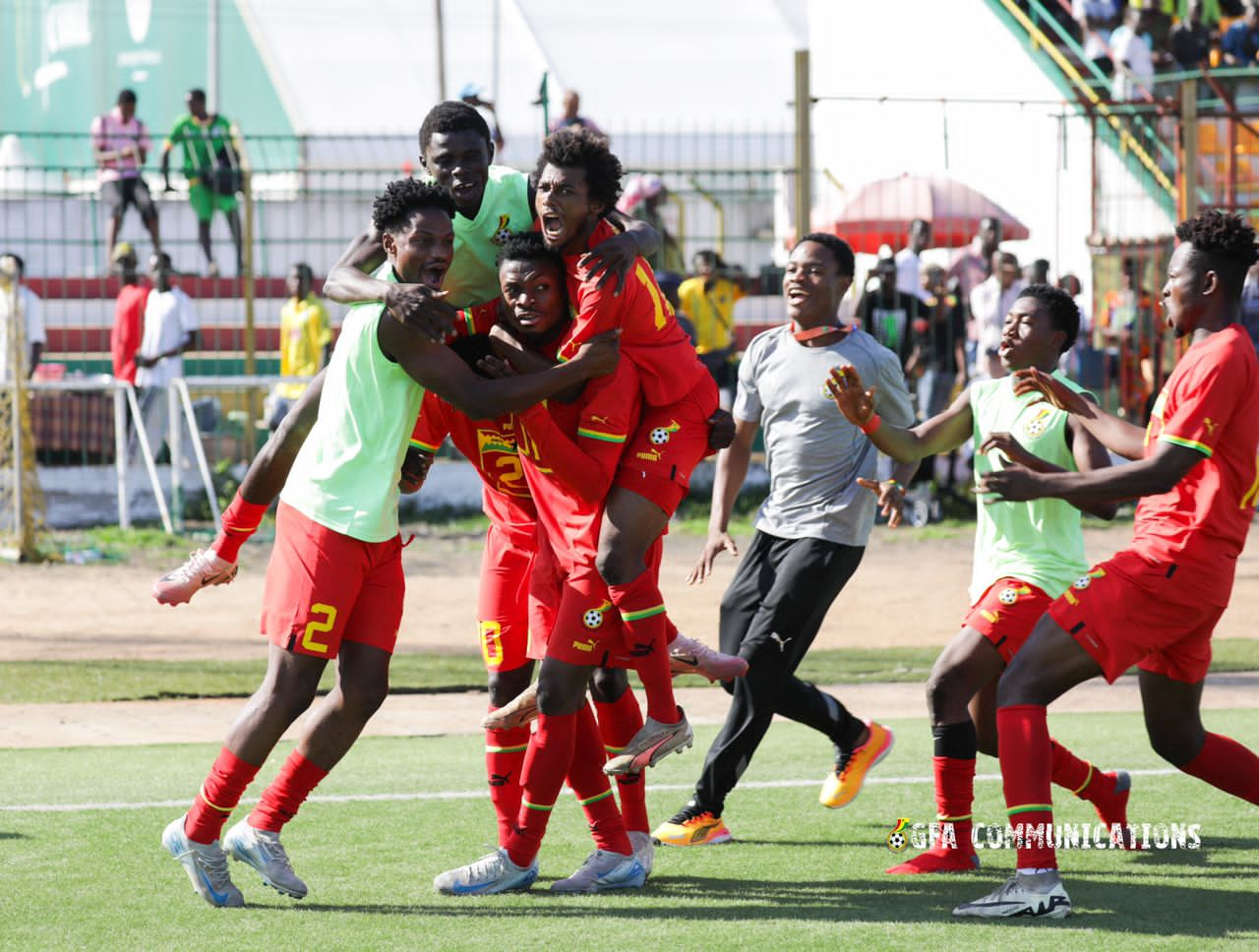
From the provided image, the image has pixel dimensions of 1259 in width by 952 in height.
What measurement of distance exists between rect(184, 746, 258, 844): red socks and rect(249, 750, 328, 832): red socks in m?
0.10

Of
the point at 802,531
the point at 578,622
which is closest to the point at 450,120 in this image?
the point at 578,622

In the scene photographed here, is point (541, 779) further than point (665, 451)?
No

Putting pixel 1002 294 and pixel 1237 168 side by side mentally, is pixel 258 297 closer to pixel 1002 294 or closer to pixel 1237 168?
pixel 1002 294

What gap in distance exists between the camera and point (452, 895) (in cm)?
584

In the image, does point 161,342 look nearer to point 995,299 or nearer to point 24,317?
point 24,317

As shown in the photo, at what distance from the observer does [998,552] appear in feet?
21.0

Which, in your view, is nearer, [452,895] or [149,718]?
[452,895]

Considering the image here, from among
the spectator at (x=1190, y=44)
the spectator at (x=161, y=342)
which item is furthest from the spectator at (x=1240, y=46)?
the spectator at (x=161, y=342)

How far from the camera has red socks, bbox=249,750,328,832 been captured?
18.5ft

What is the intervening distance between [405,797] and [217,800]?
1.95m

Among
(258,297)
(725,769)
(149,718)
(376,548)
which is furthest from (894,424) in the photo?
(258,297)

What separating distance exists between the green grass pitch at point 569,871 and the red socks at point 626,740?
A: 8.2 inches

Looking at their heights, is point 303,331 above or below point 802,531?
above

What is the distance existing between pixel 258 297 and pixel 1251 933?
1563 cm
